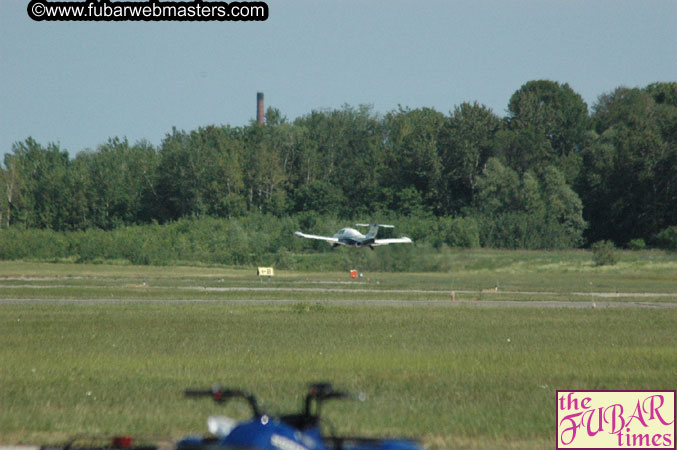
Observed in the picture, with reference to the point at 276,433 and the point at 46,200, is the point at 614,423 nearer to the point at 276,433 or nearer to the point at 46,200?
the point at 276,433

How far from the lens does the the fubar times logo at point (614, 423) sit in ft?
30.6

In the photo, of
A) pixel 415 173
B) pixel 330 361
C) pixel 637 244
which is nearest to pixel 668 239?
pixel 637 244

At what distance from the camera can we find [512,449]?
1003 cm

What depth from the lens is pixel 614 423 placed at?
9.57 m

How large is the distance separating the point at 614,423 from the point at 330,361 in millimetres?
8807

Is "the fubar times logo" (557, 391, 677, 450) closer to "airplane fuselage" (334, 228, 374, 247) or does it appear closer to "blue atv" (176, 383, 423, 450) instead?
"blue atv" (176, 383, 423, 450)

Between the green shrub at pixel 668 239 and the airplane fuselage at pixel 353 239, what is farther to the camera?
the green shrub at pixel 668 239

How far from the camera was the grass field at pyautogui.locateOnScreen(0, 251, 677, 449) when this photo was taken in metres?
11.6

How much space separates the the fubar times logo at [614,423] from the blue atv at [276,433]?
4.77 meters

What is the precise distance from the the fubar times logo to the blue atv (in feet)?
15.6

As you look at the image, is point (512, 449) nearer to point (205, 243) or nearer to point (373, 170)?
point (205, 243)

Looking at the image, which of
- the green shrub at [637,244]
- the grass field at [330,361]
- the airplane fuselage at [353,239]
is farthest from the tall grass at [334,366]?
the green shrub at [637,244]

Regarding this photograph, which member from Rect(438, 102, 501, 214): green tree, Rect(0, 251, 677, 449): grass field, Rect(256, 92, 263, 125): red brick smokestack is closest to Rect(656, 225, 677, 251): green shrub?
Rect(438, 102, 501, 214): green tree

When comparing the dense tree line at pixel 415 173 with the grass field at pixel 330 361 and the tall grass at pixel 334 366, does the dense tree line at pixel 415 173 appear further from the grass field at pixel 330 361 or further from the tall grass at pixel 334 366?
the tall grass at pixel 334 366
